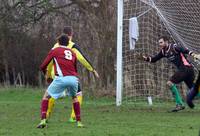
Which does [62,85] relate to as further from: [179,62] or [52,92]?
[179,62]

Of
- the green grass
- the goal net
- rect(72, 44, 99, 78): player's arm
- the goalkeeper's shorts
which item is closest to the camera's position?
the green grass

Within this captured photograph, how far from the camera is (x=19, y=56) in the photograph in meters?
30.5

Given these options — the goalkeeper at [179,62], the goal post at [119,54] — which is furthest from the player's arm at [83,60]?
the goal post at [119,54]

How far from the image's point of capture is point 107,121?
1220 centimetres

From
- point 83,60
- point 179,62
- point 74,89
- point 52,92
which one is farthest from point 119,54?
point 52,92

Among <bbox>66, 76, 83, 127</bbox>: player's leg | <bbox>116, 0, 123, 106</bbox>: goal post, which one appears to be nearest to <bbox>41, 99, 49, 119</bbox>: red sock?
<bbox>66, 76, 83, 127</bbox>: player's leg

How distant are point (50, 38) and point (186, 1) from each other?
12692 millimetres

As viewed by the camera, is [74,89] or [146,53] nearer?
[74,89]

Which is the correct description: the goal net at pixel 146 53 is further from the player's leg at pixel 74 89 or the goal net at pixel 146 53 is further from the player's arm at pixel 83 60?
the player's leg at pixel 74 89

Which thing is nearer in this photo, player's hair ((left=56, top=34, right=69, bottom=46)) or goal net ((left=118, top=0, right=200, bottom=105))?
player's hair ((left=56, top=34, right=69, bottom=46))

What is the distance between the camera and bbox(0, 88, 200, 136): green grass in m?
10.2

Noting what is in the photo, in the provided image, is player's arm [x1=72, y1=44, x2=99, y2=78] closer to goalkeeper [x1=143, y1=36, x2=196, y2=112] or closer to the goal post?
goalkeeper [x1=143, y1=36, x2=196, y2=112]

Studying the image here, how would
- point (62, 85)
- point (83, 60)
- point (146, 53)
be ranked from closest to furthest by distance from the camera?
1. point (62, 85)
2. point (83, 60)
3. point (146, 53)

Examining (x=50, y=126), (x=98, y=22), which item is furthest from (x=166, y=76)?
(x=50, y=126)
